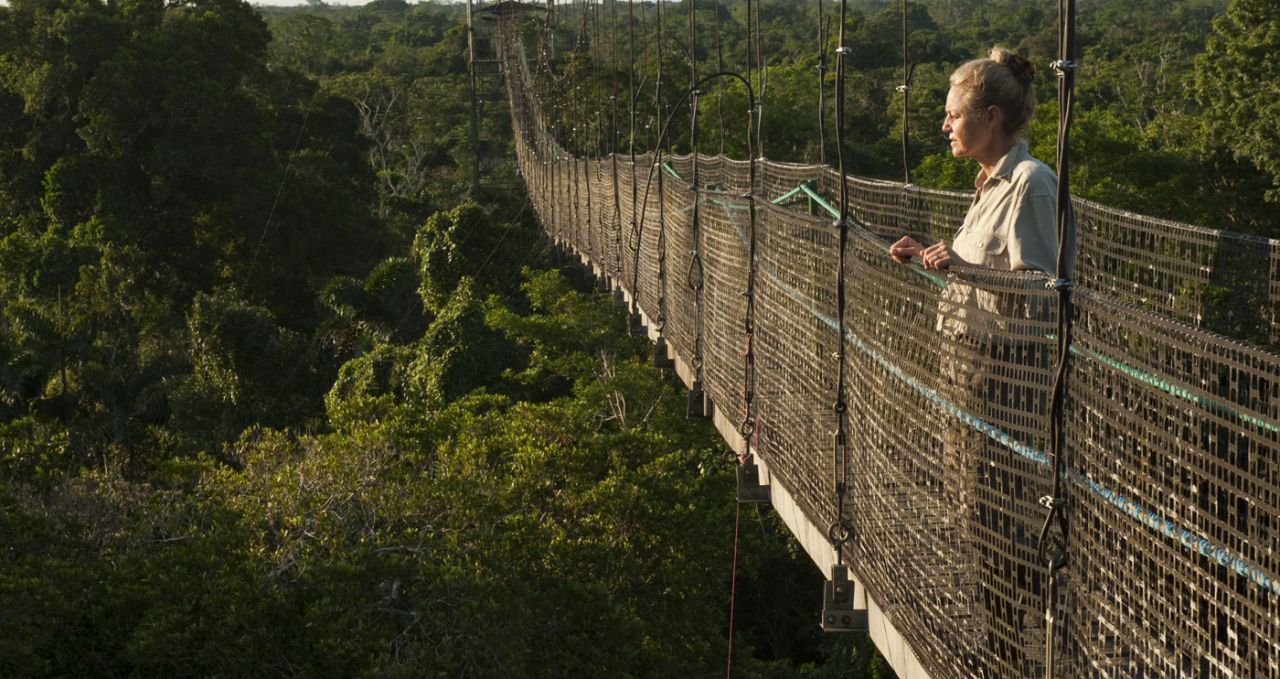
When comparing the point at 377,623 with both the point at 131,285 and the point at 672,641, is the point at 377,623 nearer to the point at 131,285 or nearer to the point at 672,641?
the point at 672,641

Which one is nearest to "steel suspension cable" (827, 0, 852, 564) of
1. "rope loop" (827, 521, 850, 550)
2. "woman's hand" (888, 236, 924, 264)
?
"rope loop" (827, 521, 850, 550)

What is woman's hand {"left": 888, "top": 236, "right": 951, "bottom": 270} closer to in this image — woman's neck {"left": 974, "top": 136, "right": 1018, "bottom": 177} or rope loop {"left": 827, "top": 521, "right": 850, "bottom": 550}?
woman's neck {"left": 974, "top": 136, "right": 1018, "bottom": 177}

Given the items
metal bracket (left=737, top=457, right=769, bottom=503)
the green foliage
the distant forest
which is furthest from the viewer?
the green foliage

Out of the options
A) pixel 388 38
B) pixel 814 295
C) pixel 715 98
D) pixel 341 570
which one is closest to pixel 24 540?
pixel 341 570

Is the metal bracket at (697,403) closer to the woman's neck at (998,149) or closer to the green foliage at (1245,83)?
the woman's neck at (998,149)

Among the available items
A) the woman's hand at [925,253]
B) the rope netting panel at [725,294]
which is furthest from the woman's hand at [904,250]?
the rope netting panel at [725,294]

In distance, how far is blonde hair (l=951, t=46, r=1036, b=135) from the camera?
223cm

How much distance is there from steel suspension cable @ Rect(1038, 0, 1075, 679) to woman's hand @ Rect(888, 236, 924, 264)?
470mm

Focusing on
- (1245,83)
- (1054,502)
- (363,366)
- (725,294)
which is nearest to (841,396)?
(1054,502)

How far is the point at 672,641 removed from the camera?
9.38m

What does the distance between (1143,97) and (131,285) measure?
15.2 meters

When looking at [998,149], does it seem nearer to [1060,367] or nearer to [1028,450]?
[1028,450]

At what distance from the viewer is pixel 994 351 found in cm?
204

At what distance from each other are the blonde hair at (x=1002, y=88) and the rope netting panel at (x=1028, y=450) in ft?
0.82
